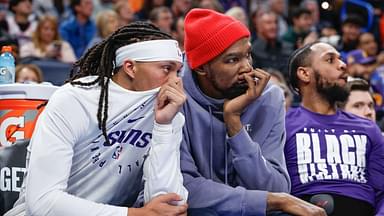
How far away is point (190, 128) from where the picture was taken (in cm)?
363

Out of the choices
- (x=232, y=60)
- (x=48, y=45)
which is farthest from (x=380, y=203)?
(x=48, y=45)

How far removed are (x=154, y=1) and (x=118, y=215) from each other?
7.77 meters

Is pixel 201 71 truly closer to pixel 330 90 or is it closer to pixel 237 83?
pixel 237 83

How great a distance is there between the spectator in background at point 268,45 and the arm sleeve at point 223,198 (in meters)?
5.18

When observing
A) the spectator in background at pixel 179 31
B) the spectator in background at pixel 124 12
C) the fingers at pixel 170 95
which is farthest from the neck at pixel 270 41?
the fingers at pixel 170 95

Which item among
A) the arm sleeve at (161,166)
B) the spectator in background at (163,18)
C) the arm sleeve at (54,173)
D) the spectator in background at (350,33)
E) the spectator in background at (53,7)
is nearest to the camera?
the arm sleeve at (54,173)

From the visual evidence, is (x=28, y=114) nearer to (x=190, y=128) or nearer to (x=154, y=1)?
(x=190, y=128)

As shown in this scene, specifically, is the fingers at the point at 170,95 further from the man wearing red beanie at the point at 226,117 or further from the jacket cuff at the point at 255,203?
the jacket cuff at the point at 255,203

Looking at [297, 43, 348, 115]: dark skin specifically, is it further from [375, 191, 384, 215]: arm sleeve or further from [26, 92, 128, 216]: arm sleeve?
[26, 92, 128, 216]: arm sleeve

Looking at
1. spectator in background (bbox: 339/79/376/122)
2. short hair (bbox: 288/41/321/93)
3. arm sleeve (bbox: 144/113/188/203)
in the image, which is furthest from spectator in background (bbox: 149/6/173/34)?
arm sleeve (bbox: 144/113/188/203)

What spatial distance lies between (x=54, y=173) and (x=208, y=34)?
959 mm

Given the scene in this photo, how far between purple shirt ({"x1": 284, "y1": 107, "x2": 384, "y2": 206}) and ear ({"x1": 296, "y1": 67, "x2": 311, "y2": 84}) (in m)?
0.22

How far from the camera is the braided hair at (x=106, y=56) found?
333 cm

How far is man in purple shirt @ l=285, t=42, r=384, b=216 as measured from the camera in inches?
159
